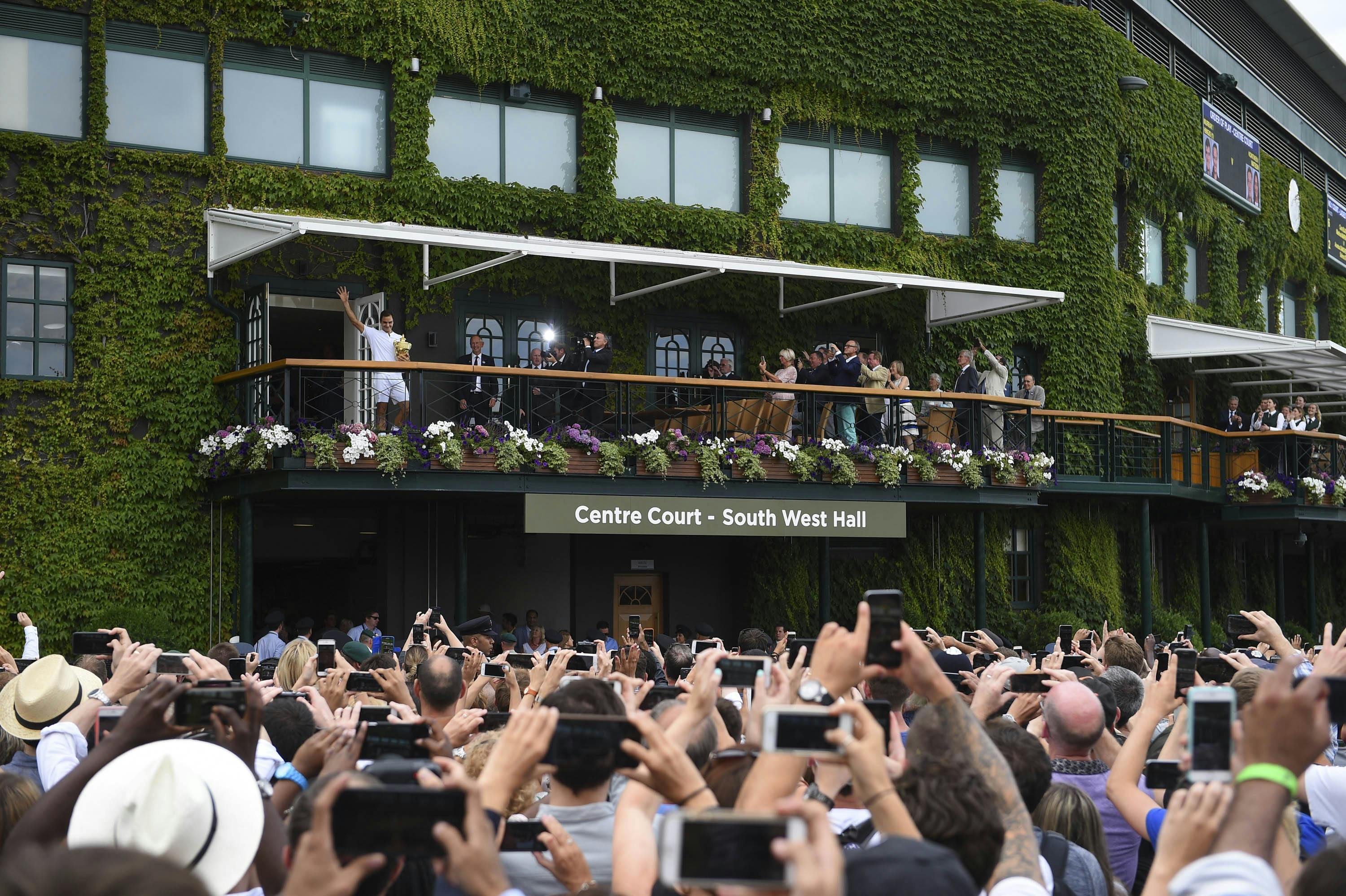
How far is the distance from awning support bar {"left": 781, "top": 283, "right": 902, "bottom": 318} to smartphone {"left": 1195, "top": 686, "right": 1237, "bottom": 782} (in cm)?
1696

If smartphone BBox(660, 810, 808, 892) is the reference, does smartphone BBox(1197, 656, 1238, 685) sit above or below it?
below

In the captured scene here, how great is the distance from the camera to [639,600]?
20.7 meters

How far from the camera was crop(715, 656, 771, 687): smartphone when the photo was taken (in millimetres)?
4227

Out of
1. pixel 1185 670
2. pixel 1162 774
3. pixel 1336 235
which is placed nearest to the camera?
pixel 1162 774

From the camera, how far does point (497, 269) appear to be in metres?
19.3

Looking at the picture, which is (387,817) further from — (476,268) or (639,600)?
(639,600)

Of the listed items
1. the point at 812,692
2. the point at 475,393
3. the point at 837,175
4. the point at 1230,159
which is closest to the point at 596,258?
the point at 475,393

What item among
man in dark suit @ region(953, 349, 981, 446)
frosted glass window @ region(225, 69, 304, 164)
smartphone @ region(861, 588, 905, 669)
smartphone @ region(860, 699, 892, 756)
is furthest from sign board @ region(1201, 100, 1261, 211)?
smartphone @ region(861, 588, 905, 669)

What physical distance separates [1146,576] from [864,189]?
775 cm

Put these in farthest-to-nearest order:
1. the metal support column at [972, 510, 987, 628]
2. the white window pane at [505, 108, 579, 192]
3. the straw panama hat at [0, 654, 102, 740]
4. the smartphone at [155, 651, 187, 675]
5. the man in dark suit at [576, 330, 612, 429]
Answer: the metal support column at [972, 510, 987, 628]
the white window pane at [505, 108, 579, 192]
the man in dark suit at [576, 330, 612, 429]
the smartphone at [155, 651, 187, 675]
the straw panama hat at [0, 654, 102, 740]

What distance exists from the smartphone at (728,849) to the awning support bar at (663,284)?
631 inches

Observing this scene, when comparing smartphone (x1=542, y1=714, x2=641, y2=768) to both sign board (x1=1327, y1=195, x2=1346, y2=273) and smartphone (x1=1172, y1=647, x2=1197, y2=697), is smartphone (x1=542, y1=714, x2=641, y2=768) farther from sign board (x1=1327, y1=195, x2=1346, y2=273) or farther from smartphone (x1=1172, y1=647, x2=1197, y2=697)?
sign board (x1=1327, y1=195, x2=1346, y2=273)

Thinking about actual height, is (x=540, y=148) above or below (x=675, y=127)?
below

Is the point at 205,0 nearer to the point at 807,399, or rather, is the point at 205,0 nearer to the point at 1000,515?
the point at 807,399
